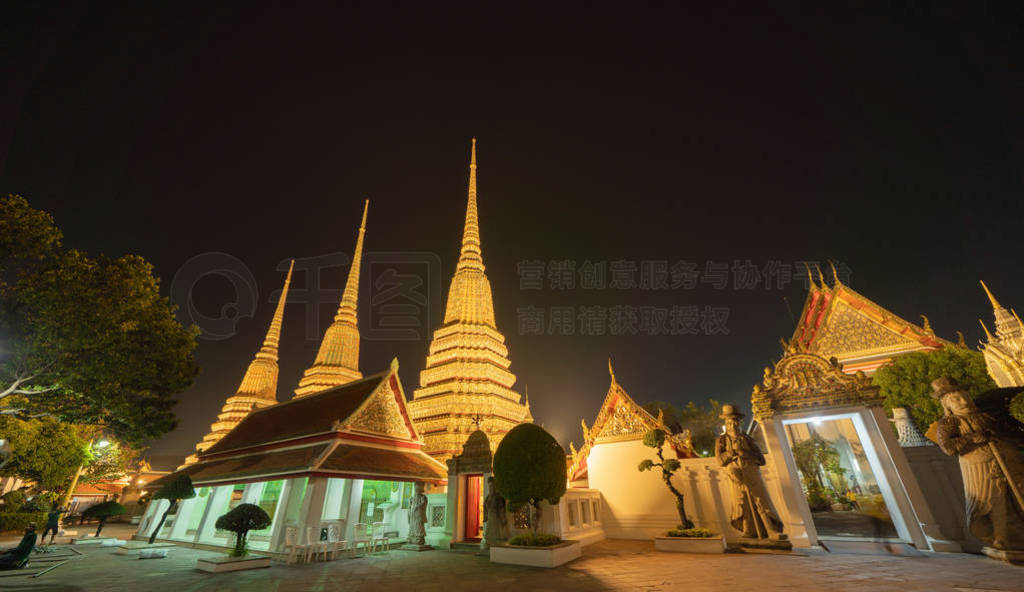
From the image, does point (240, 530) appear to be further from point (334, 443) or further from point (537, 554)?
point (537, 554)

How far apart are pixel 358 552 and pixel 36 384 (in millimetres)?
9278

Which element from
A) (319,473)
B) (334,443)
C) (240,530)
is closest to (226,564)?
(240,530)

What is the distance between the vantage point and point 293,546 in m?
10.2

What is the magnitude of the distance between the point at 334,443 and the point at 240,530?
10.7 ft

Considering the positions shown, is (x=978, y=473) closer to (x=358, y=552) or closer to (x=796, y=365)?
(x=796, y=365)

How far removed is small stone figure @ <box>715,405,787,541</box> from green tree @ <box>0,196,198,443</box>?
16063 mm

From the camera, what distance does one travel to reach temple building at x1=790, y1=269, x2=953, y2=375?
18.5 m

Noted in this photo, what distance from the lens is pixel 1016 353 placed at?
1551cm

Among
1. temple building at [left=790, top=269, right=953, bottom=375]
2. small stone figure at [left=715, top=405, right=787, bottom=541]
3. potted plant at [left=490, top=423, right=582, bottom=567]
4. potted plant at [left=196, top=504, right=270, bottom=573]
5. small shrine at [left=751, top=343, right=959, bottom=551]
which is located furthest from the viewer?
temple building at [left=790, top=269, right=953, bottom=375]

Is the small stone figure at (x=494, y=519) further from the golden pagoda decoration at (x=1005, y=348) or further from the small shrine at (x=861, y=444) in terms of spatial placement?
the golden pagoda decoration at (x=1005, y=348)

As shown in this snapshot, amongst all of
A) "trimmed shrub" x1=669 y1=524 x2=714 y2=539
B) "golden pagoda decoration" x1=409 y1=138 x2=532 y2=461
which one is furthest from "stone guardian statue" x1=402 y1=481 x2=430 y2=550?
"golden pagoda decoration" x1=409 y1=138 x2=532 y2=461

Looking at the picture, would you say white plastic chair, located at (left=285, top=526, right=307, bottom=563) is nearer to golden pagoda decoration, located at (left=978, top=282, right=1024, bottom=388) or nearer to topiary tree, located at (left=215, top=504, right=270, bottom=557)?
topiary tree, located at (left=215, top=504, right=270, bottom=557)

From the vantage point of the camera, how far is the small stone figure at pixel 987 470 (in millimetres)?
6980

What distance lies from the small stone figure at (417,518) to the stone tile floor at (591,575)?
2.44 metres
